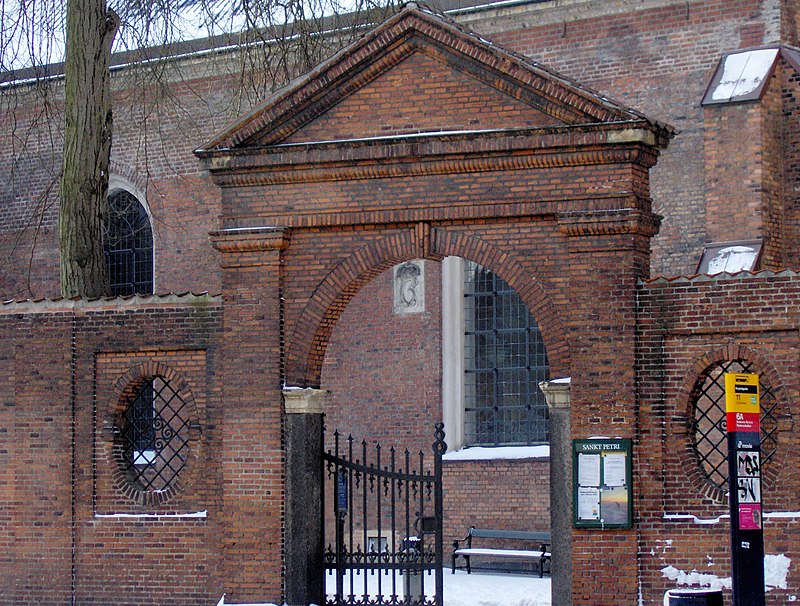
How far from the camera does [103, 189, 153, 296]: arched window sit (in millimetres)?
23453

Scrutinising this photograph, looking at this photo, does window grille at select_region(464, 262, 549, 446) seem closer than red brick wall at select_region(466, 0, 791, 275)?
No

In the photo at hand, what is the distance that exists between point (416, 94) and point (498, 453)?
765cm

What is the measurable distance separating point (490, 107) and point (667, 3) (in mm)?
6851

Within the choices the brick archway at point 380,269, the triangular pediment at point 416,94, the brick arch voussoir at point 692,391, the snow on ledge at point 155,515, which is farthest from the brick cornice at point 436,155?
the snow on ledge at point 155,515

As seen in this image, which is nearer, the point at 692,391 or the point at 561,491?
the point at 692,391

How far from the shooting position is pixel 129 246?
77.7ft

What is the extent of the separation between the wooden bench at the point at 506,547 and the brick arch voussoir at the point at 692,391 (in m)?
5.60

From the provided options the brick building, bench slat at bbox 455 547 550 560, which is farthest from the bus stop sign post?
bench slat at bbox 455 547 550 560

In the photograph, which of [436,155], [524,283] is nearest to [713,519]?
[524,283]

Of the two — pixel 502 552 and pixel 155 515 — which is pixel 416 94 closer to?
pixel 155 515

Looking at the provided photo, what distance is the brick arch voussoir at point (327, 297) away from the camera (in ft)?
44.8

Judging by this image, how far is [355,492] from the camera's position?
19.6 metres

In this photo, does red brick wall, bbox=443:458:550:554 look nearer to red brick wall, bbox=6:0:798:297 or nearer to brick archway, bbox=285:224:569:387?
red brick wall, bbox=6:0:798:297

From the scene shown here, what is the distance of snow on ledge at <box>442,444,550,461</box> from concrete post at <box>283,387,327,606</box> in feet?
19.8
